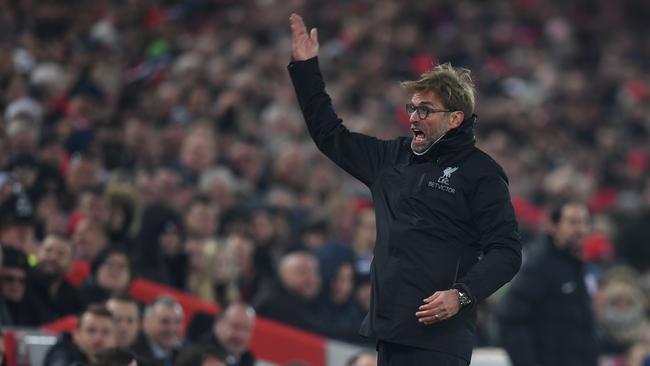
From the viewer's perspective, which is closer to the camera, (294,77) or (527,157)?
(294,77)

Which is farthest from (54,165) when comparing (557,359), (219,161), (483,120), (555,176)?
(483,120)

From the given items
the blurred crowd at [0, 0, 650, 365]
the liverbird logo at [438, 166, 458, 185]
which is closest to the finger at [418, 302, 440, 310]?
the liverbird logo at [438, 166, 458, 185]

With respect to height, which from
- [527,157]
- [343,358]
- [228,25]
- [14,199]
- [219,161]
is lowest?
[343,358]

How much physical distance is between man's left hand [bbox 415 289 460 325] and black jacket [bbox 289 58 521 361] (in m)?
0.08

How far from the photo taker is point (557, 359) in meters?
8.54

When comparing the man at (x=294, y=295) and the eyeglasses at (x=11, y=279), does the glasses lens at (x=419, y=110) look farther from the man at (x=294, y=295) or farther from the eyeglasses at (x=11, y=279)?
the man at (x=294, y=295)

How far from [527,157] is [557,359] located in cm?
889

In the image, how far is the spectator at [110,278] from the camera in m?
9.31

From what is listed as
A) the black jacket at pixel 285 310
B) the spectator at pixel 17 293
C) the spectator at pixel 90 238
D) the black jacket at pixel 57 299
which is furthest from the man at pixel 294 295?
the spectator at pixel 17 293

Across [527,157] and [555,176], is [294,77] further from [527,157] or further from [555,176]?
[527,157]

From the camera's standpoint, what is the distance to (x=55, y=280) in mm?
9016

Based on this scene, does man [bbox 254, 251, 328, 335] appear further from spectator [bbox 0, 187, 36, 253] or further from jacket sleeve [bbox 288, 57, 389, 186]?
jacket sleeve [bbox 288, 57, 389, 186]

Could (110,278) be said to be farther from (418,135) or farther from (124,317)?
(418,135)

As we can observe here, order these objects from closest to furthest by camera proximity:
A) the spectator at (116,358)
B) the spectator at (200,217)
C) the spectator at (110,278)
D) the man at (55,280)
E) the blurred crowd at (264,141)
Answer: the spectator at (116,358) < the man at (55,280) < the spectator at (110,278) < the blurred crowd at (264,141) < the spectator at (200,217)
